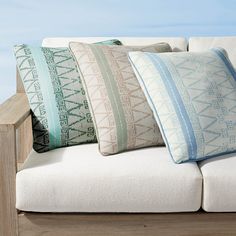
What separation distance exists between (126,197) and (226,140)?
17.3 inches

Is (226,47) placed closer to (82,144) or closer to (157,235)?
(82,144)

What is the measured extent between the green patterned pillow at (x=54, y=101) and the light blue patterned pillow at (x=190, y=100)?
10.2 inches

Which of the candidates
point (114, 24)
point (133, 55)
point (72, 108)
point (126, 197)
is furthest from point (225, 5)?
point (126, 197)

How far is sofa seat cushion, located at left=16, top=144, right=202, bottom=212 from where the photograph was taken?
1896mm

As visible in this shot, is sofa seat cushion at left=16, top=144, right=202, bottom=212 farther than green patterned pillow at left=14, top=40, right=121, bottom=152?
No

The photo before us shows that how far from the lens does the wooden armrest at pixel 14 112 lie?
1.92 meters

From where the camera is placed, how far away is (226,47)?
2.55 metres

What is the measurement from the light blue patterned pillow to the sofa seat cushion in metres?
0.13

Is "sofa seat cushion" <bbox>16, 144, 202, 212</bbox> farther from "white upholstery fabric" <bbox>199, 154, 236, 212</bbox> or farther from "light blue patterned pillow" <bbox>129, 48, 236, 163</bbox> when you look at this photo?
"light blue patterned pillow" <bbox>129, 48, 236, 163</bbox>

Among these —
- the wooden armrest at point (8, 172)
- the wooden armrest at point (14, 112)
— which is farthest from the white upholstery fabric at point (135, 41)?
the wooden armrest at point (8, 172)

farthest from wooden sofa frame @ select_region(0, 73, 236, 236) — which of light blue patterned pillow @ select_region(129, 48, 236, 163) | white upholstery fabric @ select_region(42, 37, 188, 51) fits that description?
white upholstery fabric @ select_region(42, 37, 188, 51)

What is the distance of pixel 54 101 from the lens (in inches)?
86.0

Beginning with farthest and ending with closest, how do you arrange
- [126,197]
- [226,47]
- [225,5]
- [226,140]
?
[225,5]
[226,47]
[226,140]
[126,197]

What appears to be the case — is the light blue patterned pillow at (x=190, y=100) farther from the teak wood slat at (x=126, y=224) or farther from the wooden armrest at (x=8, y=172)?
the wooden armrest at (x=8, y=172)
